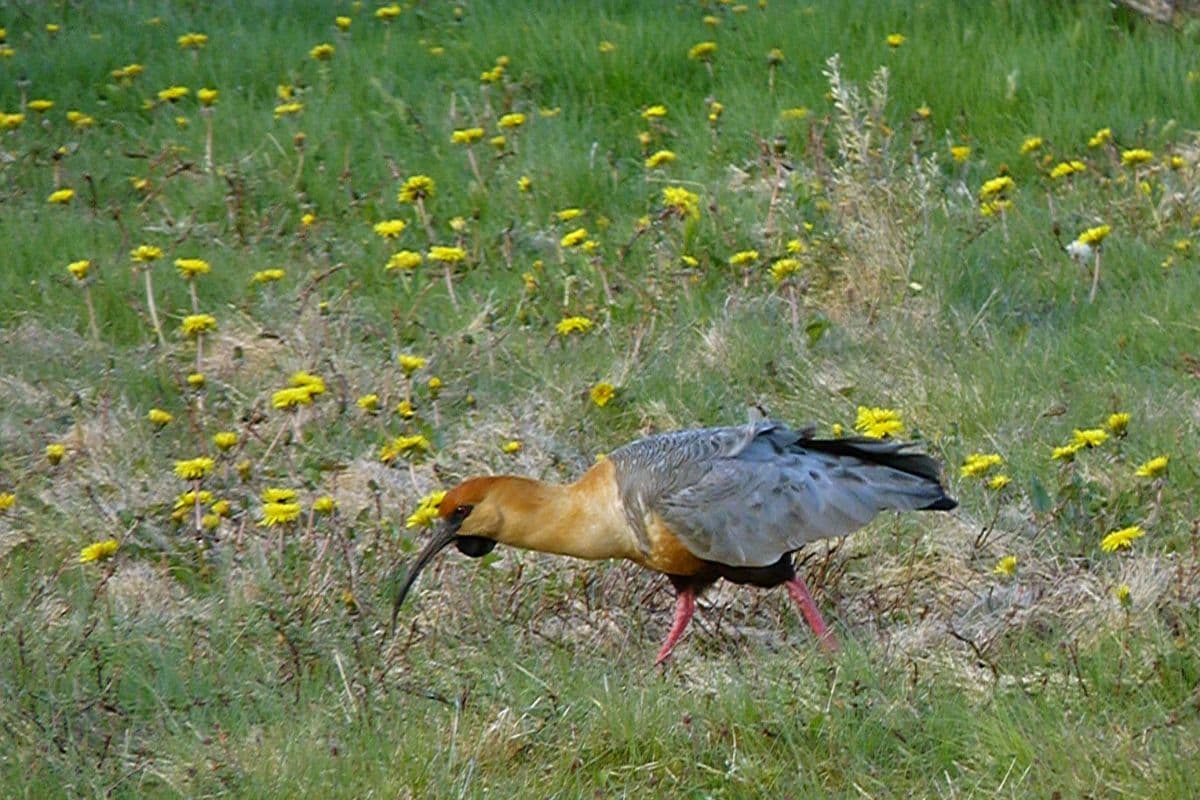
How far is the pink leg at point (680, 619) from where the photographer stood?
5.19m

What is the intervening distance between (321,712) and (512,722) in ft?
1.51

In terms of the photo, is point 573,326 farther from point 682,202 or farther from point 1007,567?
point 1007,567

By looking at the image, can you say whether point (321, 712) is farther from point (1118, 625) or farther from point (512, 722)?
point (1118, 625)

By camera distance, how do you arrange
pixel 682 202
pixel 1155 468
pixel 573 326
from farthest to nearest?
pixel 682 202 < pixel 573 326 < pixel 1155 468

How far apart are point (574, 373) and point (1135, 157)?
229 centimetres

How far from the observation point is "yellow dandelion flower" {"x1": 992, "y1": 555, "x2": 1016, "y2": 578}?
5254 millimetres

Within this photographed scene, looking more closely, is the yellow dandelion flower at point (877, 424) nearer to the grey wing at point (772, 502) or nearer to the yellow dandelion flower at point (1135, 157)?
the grey wing at point (772, 502)

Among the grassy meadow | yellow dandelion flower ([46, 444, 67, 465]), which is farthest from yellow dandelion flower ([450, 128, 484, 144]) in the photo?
yellow dandelion flower ([46, 444, 67, 465])

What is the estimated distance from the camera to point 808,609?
5309mm

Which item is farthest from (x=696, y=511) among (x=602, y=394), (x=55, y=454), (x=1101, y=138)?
(x=1101, y=138)

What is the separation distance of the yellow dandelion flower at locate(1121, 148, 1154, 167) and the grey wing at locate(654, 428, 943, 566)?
271 cm

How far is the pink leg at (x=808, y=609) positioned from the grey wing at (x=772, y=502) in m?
0.13

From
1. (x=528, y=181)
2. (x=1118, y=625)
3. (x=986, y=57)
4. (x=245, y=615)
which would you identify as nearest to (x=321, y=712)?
(x=245, y=615)

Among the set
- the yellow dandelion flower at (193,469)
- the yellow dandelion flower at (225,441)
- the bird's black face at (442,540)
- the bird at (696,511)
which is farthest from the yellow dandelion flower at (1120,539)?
the yellow dandelion flower at (225,441)
